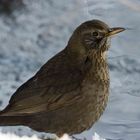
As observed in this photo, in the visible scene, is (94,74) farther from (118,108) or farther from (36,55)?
(36,55)

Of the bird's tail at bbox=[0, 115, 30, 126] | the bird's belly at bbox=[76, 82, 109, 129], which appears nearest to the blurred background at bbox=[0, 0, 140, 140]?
the bird's tail at bbox=[0, 115, 30, 126]

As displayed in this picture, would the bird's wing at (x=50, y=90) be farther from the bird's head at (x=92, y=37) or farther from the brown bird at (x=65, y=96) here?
the bird's head at (x=92, y=37)

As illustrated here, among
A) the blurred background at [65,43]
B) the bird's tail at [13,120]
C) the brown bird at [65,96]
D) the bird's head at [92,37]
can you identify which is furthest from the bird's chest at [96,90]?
the blurred background at [65,43]

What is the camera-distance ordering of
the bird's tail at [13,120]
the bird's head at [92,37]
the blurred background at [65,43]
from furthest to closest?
the blurred background at [65,43] → the bird's head at [92,37] → the bird's tail at [13,120]

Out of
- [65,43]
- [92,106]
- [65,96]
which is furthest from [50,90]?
[65,43]

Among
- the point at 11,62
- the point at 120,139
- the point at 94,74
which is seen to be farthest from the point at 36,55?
the point at 94,74

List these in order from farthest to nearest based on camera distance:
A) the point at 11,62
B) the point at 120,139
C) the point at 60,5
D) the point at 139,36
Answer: the point at 60,5
the point at 139,36
the point at 11,62
the point at 120,139
